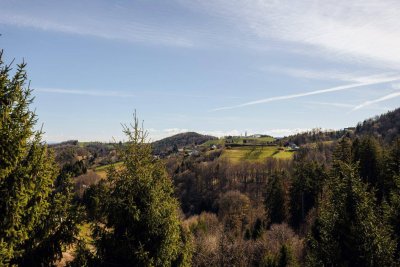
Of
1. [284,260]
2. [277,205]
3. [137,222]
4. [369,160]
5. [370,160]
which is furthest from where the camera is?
[277,205]

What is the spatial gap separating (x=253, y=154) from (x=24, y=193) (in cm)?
16275

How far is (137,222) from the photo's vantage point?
12680 millimetres

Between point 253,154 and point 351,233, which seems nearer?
point 351,233

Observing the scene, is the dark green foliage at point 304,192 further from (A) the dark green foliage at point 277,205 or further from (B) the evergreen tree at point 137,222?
(B) the evergreen tree at point 137,222

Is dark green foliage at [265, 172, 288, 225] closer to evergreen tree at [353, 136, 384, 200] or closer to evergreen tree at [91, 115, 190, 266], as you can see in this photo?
evergreen tree at [353, 136, 384, 200]

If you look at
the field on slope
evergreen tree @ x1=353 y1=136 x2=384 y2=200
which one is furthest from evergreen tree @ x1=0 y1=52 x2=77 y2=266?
the field on slope

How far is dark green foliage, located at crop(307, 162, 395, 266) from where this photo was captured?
555 inches

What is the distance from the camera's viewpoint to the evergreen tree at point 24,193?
30.1 ft

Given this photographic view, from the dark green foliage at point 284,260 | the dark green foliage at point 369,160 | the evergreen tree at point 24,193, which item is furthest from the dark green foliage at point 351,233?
the dark green foliage at point 369,160

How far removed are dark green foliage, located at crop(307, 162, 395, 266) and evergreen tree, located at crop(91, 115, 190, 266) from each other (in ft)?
21.2

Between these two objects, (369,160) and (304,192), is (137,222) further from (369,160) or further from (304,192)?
(304,192)

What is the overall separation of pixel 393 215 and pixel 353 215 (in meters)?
5.38

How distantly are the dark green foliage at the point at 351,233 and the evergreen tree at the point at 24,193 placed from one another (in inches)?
410

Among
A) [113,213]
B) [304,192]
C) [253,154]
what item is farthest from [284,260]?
[253,154]
